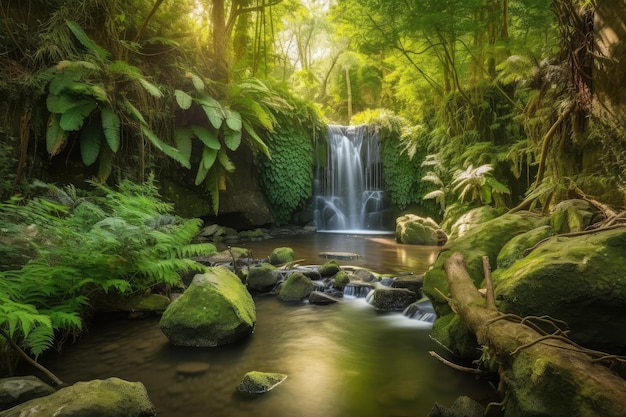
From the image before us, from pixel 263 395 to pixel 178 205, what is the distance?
7706mm

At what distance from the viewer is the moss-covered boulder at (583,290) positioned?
2391 mm

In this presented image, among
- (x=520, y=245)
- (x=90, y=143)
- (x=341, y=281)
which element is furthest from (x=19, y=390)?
(x=90, y=143)

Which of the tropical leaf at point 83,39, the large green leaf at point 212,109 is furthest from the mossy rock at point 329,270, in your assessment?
the tropical leaf at point 83,39

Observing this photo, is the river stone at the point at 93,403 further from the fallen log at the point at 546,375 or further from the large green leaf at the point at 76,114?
the large green leaf at the point at 76,114

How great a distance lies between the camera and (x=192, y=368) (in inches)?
118

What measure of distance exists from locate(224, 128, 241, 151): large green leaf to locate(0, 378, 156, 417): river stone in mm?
6133

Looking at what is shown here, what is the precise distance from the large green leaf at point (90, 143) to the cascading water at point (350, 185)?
783cm

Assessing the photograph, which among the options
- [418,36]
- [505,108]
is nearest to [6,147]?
[418,36]

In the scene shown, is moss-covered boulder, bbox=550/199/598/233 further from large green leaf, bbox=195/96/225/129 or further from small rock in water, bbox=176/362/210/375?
large green leaf, bbox=195/96/225/129

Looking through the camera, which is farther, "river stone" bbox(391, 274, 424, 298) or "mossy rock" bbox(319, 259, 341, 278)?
"mossy rock" bbox(319, 259, 341, 278)

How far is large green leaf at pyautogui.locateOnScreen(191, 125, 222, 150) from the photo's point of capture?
7.84 metres

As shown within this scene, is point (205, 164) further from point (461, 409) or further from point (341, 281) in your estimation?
point (461, 409)

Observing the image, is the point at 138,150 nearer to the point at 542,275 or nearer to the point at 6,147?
the point at 6,147

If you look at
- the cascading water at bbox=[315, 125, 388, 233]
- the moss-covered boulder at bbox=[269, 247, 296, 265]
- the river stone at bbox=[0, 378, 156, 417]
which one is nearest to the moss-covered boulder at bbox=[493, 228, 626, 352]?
the river stone at bbox=[0, 378, 156, 417]
